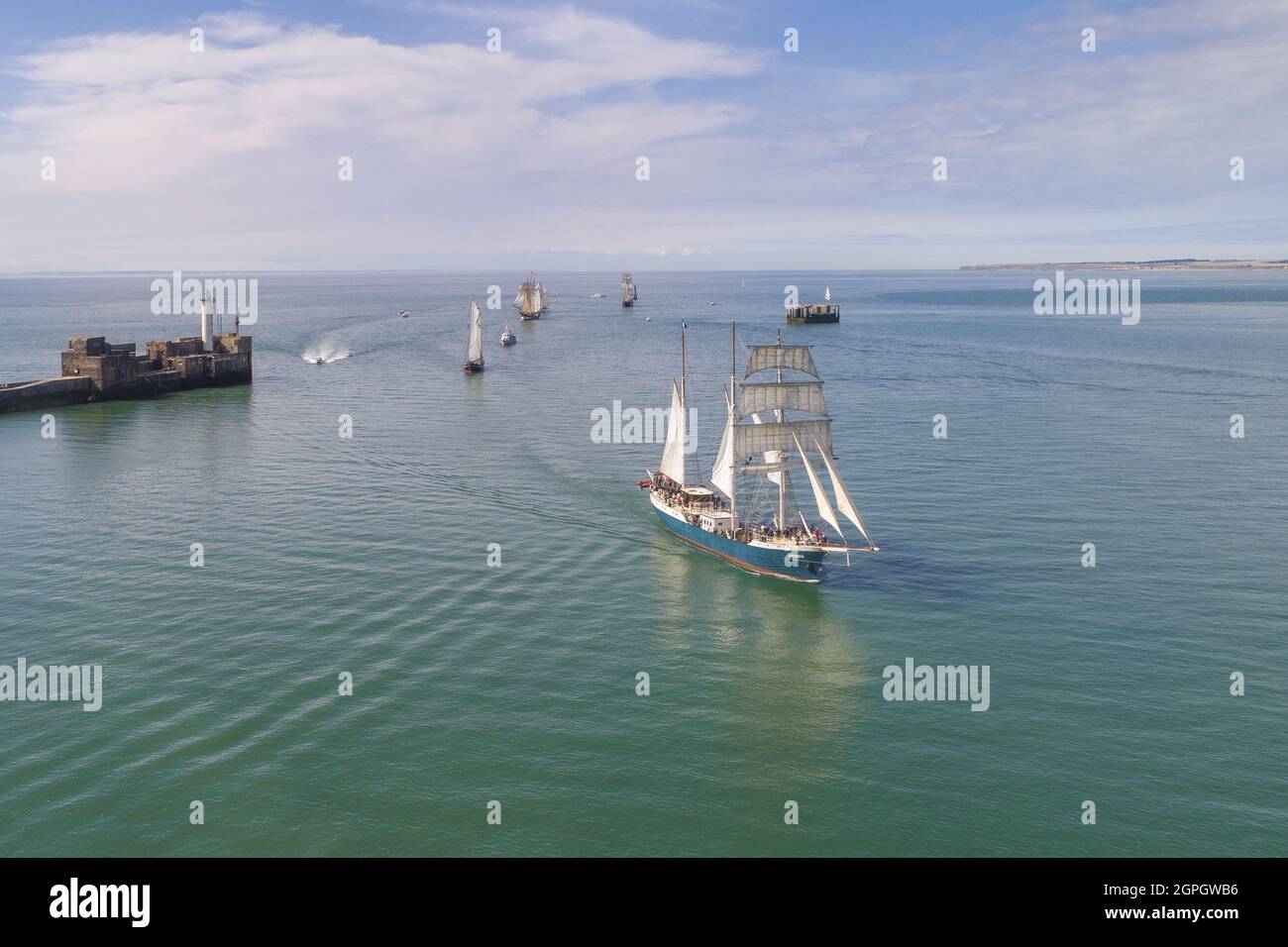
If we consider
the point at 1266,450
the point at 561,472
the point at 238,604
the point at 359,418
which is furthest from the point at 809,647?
the point at 359,418

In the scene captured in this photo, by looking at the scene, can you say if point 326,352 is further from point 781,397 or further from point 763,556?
point 763,556

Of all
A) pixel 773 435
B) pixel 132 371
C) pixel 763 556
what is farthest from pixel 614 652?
pixel 132 371

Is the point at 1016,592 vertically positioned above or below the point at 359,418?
below

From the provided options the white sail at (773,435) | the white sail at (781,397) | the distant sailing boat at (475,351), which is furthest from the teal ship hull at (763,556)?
the distant sailing boat at (475,351)

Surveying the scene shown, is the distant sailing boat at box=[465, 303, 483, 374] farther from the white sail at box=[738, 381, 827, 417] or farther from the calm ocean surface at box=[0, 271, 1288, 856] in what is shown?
the white sail at box=[738, 381, 827, 417]

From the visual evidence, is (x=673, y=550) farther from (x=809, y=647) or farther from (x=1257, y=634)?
(x=1257, y=634)

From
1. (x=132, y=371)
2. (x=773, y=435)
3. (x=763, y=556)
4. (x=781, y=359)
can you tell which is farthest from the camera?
(x=132, y=371)
